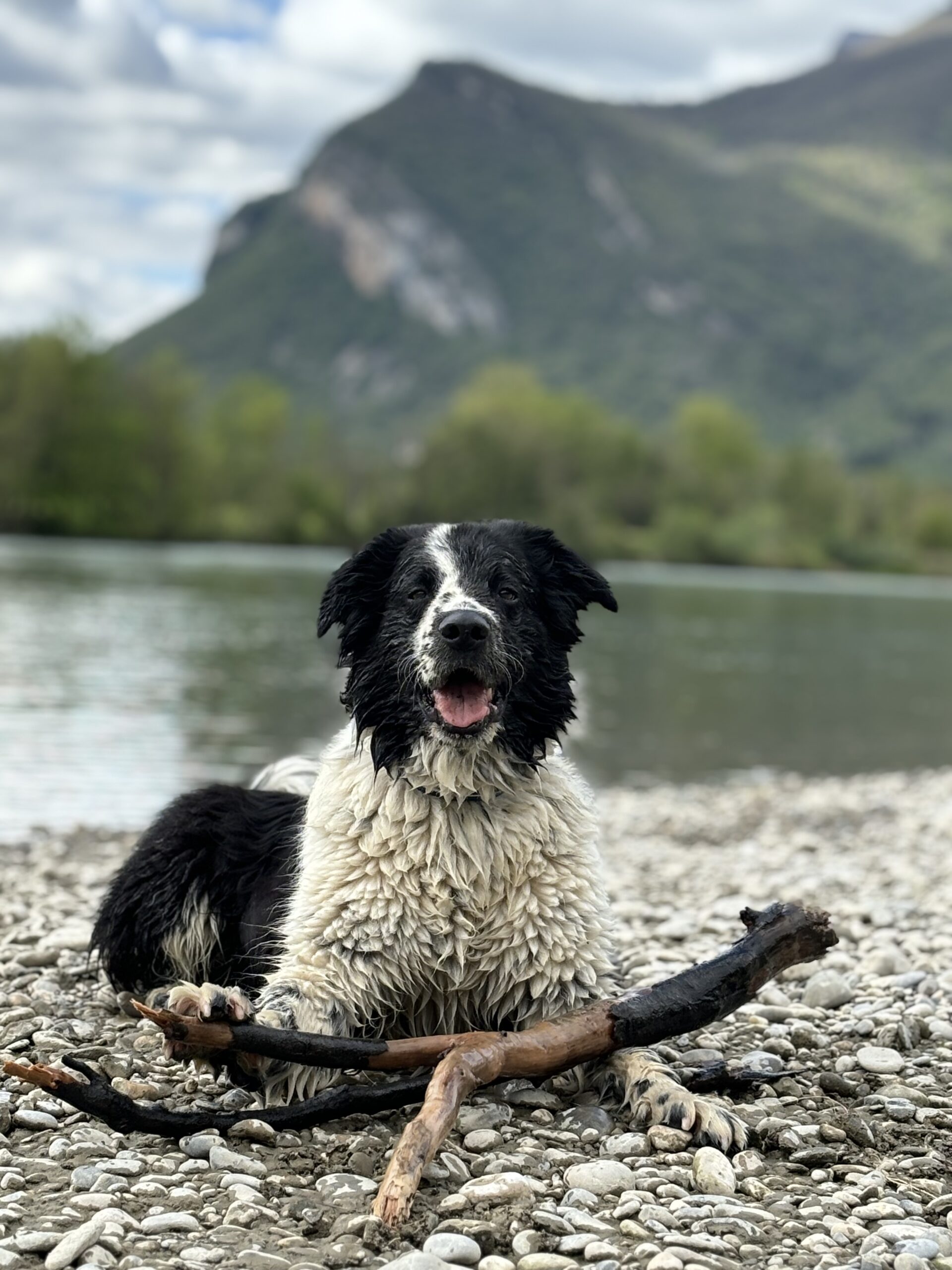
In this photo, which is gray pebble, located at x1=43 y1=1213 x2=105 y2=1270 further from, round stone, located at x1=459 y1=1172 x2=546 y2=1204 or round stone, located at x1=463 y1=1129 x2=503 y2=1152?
round stone, located at x1=463 y1=1129 x2=503 y2=1152

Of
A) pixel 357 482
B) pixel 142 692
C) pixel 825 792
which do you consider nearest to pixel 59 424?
pixel 357 482

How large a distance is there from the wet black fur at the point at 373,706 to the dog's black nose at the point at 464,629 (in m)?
0.06

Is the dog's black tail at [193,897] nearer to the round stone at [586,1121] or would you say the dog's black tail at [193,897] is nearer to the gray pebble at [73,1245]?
the round stone at [586,1121]

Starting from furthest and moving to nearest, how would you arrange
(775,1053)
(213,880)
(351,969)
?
(213,880), (775,1053), (351,969)

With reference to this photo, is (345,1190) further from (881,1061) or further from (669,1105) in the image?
(881,1061)

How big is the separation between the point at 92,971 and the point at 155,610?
33.5 metres

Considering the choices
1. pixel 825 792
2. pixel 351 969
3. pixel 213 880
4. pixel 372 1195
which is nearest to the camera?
pixel 372 1195

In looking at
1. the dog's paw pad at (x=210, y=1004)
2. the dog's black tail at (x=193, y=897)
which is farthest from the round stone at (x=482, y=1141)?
the dog's black tail at (x=193, y=897)

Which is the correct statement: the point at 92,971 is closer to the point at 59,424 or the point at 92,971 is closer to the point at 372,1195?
the point at 372,1195

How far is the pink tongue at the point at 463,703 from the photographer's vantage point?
556 centimetres

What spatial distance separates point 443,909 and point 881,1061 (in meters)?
2.03

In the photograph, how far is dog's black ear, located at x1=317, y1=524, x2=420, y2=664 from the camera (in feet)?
19.4

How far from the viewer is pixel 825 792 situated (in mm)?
16578

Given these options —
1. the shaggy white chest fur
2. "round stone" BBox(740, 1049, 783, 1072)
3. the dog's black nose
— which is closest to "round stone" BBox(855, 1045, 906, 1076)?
"round stone" BBox(740, 1049, 783, 1072)
